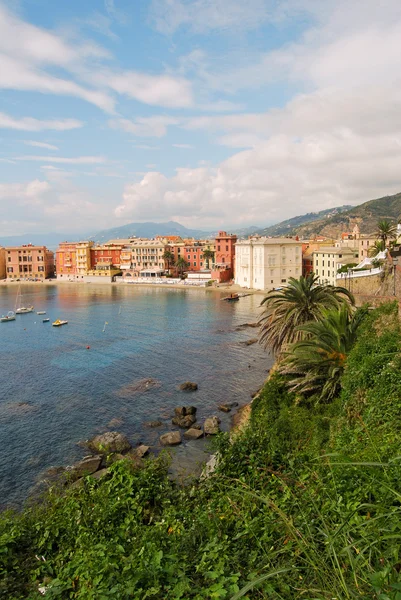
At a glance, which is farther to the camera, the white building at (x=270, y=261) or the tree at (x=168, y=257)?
the tree at (x=168, y=257)

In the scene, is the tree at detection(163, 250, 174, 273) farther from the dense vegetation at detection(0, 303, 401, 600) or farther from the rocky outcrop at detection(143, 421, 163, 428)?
the dense vegetation at detection(0, 303, 401, 600)

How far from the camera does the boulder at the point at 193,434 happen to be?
61.2 feet

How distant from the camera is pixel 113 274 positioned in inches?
3711

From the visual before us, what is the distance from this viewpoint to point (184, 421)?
20.0 metres

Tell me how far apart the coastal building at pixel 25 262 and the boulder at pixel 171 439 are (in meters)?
89.5

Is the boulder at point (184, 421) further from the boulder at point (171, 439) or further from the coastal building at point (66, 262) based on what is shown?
the coastal building at point (66, 262)

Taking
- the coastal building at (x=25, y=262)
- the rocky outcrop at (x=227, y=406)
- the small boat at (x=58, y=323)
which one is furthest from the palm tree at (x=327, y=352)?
the coastal building at (x=25, y=262)

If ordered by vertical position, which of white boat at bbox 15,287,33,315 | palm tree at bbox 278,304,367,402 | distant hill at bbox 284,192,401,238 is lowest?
white boat at bbox 15,287,33,315

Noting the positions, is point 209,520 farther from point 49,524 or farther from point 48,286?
point 48,286

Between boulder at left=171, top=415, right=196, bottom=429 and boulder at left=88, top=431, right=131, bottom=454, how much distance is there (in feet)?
9.12

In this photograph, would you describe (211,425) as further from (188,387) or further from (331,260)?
(331,260)

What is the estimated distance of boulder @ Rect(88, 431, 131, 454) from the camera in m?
17.3

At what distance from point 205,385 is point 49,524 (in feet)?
62.1

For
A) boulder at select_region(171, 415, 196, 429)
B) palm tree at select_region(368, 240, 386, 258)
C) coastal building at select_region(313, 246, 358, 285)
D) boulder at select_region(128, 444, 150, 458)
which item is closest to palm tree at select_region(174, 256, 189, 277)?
coastal building at select_region(313, 246, 358, 285)
